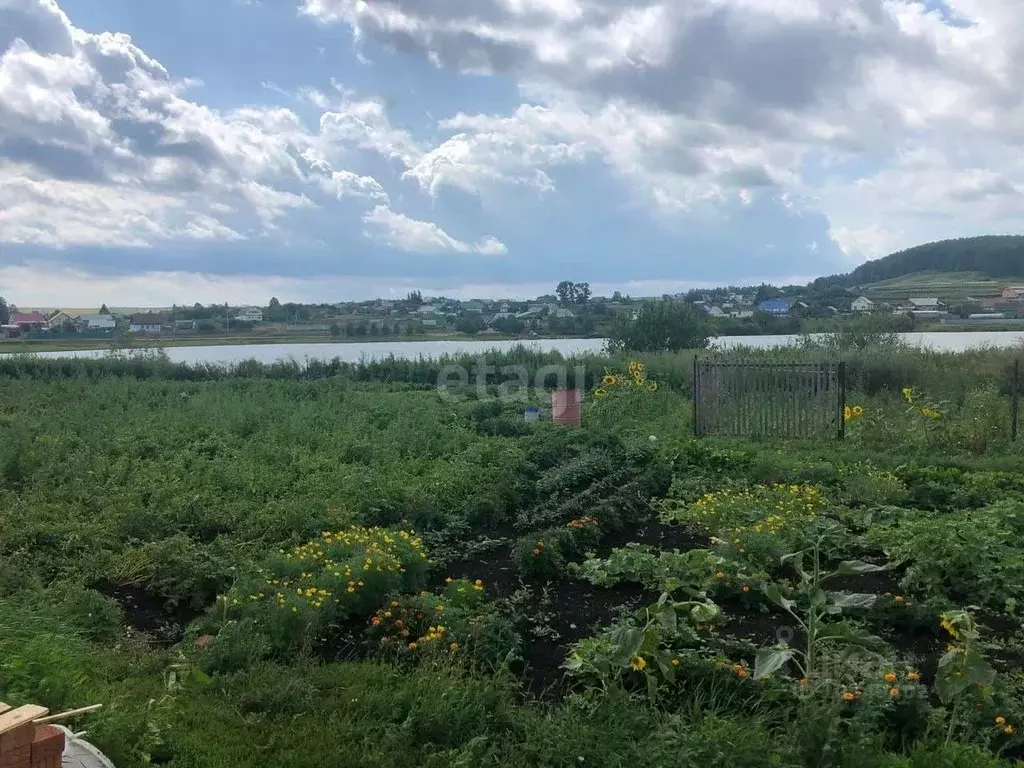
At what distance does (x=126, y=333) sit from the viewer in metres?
27.4

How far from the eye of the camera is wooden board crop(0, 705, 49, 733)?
2.58 metres

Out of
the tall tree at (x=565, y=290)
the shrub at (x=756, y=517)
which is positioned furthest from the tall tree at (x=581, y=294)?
the shrub at (x=756, y=517)

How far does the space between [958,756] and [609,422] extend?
399 inches

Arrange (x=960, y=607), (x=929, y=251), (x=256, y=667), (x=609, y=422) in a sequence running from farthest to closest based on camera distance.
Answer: (x=929, y=251)
(x=609, y=422)
(x=960, y=607)
(x=256, y=667)

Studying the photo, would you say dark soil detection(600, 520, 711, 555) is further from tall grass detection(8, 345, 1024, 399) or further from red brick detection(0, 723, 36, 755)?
tall grass detection(8, 345, 1024, 399)

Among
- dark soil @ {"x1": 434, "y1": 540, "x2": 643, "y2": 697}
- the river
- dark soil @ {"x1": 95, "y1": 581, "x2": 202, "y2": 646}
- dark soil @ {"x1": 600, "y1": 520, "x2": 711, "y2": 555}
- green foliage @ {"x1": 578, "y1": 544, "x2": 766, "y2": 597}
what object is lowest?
dark soil @ {"x1": 600, "y1": 520, "x2": 711, "y2": 555}

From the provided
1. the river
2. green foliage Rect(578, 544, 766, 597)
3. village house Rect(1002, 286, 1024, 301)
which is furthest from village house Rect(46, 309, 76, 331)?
village house Rect(1002, 286, 1024, 301)

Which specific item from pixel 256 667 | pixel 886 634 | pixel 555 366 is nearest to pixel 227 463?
pixel 256 667

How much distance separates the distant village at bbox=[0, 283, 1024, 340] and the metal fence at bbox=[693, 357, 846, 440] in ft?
52.5

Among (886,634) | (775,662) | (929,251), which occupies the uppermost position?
(929,251)

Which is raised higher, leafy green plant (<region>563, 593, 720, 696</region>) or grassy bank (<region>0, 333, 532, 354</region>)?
grassy bank (<region>0, 333, 532, 354</region>)

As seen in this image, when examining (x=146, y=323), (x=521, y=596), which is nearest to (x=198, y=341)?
(x=146, y=323)

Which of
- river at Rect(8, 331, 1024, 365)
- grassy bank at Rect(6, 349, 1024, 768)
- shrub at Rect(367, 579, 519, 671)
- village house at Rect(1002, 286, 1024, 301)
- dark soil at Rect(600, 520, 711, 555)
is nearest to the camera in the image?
grassy bank at Rect(6, 349, 1024, 768)

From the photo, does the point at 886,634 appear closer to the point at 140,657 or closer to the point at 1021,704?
the point at 1021,704
